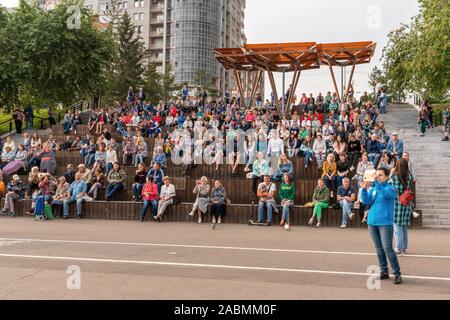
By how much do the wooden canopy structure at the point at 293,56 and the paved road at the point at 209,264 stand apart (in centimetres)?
1753

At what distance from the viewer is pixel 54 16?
32.3m

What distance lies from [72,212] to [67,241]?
6.81 m

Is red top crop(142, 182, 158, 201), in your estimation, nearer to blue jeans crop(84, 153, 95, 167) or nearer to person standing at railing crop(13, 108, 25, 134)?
blue jeans crop(84, 153, 95, 167)

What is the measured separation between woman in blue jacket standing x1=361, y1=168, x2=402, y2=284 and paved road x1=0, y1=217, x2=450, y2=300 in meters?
0.41

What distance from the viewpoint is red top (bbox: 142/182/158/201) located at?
17.6 meters

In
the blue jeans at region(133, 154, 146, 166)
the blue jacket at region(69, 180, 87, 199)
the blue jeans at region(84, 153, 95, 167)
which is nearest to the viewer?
the blue jacket at region(69, 180, 87, 199)

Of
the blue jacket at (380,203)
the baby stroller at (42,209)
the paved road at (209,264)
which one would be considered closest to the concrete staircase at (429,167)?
the paved road at (209,264)

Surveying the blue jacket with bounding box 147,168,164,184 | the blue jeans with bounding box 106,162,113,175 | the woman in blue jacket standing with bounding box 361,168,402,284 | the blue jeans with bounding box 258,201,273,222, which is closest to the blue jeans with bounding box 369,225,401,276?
the woman in blue jacket standing with bounding box 361,168,402,284

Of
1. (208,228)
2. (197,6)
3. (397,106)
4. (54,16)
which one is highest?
(197,6)

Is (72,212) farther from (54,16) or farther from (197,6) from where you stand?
(197,6)

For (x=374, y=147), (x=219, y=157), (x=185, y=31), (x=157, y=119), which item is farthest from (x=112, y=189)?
(x=185, y=31)

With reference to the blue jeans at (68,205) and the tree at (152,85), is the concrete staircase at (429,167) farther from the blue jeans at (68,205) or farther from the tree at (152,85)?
the tree at (152,85)

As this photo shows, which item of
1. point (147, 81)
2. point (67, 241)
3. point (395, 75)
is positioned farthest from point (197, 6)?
point (67, 241)

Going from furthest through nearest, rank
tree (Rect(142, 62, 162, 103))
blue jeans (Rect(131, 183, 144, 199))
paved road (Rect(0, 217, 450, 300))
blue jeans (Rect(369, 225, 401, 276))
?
tree (Rect(142, 62, 162, 103)) < blue jeans (Rect(131, 183, 144, 199)) < blue jeans (Rect(369, 225, 401, 276)) < paved road (Rect(0, 217, 450, 300))
